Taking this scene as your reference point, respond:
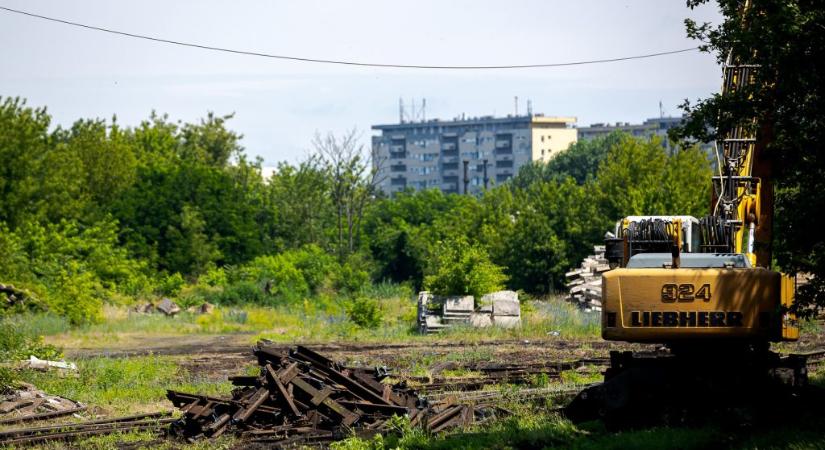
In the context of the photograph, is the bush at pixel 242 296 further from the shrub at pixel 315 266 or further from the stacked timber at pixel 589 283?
the stacked timber at pixel 589 283

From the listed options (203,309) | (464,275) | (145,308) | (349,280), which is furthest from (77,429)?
(349,280)

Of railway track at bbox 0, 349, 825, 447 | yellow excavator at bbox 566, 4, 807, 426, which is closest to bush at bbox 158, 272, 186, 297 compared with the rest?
railway track at bbox 0, 349, 825, 447

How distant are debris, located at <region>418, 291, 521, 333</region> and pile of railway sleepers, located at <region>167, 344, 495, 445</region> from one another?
1748 cm

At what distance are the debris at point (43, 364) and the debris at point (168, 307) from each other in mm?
19760

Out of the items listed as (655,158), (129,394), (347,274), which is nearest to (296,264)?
(347,274)

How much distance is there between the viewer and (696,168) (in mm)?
54250

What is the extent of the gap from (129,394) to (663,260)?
1191 cm

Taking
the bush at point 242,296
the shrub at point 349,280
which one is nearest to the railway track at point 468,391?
the bush at point 242,296

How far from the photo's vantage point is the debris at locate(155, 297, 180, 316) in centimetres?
4656

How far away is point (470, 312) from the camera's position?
36.0m

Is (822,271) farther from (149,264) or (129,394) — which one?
(149,264)

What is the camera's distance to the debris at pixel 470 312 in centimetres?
3588

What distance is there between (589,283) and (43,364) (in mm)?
22017

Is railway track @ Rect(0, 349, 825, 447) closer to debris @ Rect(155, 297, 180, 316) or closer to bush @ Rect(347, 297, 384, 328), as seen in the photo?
bush @ Rect(347, 297, 384, 328)
